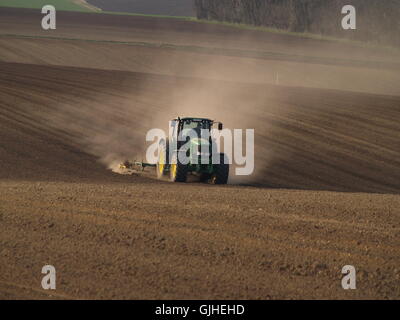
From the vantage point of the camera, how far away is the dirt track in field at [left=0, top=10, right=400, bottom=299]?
11273mm

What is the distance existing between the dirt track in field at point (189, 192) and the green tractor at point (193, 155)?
2.41ft

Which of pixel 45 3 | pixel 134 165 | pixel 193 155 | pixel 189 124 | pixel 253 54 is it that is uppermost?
pixel 45 3

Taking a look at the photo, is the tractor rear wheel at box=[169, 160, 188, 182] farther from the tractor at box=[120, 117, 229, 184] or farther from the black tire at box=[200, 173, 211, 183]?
the black tire at box=[200, 173, 211, 183]

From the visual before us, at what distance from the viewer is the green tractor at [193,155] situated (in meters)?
21.1

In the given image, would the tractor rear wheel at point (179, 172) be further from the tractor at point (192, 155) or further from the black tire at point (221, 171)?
the black tire at point (221, 171)

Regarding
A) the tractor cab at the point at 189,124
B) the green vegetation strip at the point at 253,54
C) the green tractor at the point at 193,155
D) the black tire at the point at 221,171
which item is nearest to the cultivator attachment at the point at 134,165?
the green tractor at the point at 193,155

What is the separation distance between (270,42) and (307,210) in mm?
56617

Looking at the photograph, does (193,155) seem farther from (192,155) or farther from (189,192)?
(189,192)

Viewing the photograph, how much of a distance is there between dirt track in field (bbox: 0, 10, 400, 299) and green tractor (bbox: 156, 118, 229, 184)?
0.74 m

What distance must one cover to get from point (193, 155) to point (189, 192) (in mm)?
3555

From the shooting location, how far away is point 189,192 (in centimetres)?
1775

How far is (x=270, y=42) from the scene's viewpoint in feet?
234

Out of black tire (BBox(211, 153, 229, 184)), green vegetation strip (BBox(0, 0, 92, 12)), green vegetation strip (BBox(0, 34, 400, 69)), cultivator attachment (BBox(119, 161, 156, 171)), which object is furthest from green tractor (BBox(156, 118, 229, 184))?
green vegetation strip (BBox(0, 0, 92, 12))

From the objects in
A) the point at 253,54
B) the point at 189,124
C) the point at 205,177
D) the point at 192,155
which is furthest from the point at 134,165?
the point at 253,54
